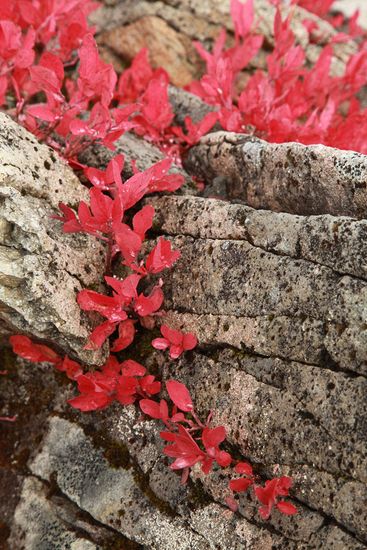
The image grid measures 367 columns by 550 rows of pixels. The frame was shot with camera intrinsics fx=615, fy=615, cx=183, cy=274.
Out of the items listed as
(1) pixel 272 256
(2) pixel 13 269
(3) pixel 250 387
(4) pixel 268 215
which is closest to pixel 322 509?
(3) pixel 250 387

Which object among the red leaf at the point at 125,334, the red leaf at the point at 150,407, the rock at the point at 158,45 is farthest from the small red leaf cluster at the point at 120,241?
the rock at the point at 158,45

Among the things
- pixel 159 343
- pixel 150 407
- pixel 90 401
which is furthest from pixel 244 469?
pixel 90 401

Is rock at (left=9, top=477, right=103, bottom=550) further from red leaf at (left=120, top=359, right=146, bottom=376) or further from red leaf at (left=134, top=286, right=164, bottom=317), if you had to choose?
red leaf at (left=134, top=286, right=164, bottom=317)

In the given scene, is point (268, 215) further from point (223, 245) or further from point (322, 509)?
point (322, 509)

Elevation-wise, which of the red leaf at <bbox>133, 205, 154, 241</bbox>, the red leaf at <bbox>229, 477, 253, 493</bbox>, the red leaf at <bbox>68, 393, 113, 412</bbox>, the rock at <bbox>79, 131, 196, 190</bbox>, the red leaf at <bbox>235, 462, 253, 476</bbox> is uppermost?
the red leaf at <bbox>133, 205, 154, 241</bbox>

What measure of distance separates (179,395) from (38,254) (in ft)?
2.92

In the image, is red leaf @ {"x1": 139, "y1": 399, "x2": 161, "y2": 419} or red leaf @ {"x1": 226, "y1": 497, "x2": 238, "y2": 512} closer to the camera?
red leaf @ {"x1": 226, "y1": 497, "x2": 238, "y2": 512}

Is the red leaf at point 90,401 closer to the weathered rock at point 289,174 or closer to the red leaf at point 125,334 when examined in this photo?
the red leaf at point 125,334

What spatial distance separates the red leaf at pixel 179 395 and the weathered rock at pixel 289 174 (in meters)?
1.00

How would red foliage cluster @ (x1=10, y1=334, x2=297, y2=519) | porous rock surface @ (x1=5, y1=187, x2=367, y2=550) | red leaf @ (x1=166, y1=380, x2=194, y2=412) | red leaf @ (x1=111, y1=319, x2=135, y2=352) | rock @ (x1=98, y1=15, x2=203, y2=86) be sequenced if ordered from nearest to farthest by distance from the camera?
porous rock surface @ (x1=5, y1=187, x2=367, y2=550) → red foliage cluster @ (x1=10, y1=334, x2=297, y2=519) → red leaf @ (x1=166, y1=380, x2=194, y2=412) → red leaf @ (x1=111, y1=319, x2=135, y2=352) → rock @ (x1=98, y1=15, x2=203, y2=86)

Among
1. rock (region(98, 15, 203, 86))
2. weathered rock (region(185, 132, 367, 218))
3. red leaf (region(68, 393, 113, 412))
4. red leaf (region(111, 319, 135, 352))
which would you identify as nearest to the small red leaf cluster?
red leaf (region(111, 319, 135, 352))

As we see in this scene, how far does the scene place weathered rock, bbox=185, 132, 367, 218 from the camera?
8.93 ft

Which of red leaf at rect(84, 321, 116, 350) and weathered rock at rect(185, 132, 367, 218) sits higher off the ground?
weathered rock at rect(185, 132, 367, 218)

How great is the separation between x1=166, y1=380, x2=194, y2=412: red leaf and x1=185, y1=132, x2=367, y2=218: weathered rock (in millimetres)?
997
